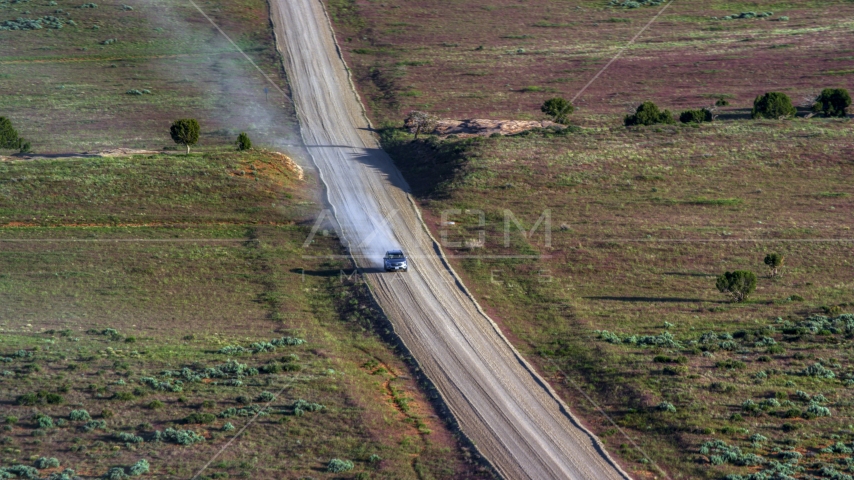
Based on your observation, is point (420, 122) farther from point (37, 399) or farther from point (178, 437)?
point (178, 437)

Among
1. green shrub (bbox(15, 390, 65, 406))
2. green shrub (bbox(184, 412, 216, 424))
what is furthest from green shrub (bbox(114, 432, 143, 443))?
green shrub (bbox(15, 390, 65, 406))

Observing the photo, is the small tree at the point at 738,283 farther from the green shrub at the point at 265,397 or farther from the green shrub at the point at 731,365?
the green shrub at the point at 265,397

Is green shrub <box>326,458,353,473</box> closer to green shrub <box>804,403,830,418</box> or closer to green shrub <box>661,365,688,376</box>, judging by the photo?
green shrub <box>661,365,688,376</box>

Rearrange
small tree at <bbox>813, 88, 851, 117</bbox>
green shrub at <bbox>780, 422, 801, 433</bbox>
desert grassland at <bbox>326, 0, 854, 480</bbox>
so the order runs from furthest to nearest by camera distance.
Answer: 1. small tree at <bbox>813, 88, 851, 117</bbox>
2. desert grassland at <bbox>326, 0, 854, 480</bbox>
3. green shrub at <bbox>780, 422, 801, 433</bbox>

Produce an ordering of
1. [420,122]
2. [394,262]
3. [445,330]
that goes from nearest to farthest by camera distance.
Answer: [445,330]
[394,262]
[420,122]

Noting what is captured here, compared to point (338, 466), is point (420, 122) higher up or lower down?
lower down

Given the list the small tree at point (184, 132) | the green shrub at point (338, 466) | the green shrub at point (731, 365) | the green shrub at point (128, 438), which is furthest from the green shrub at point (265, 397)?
the small tree at point (184, 132)

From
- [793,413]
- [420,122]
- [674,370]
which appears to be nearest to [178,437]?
[674,370]
